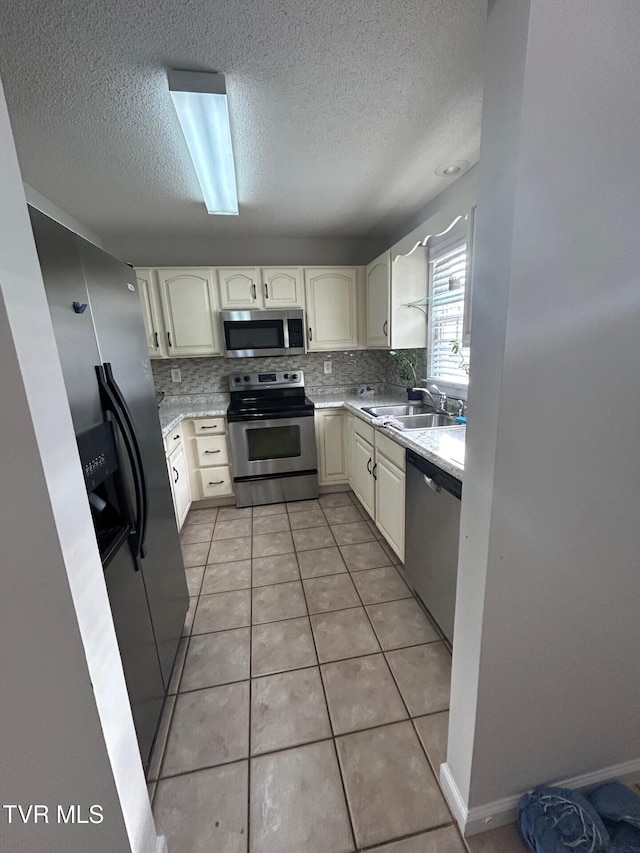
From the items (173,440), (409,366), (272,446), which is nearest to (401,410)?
(409,366)

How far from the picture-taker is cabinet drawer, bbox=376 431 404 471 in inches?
75.5

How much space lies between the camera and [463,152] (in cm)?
182

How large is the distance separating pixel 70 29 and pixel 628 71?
60.8 inches

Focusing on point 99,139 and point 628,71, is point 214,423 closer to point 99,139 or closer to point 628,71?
point 99,139

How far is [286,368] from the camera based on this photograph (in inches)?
138

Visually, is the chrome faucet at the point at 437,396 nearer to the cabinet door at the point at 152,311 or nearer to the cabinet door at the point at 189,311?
the cabinet door at the point at 189,311

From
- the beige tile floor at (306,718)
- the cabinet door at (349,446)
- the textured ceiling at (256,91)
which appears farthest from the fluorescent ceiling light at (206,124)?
the beige tile floor at (306,718)

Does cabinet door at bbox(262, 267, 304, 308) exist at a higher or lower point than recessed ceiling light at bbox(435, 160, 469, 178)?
lower

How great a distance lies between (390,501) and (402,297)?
1600 millimetres

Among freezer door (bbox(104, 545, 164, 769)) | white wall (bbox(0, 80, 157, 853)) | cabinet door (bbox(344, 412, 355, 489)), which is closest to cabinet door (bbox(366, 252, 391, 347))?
cabinet door (bbox(344, 412, 355, 489))

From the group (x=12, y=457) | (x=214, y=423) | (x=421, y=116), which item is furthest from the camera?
(x=214, y=423)

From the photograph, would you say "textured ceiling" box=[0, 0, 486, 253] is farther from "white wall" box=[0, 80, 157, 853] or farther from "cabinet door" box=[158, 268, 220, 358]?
"white wall" box=[0, 80, 157, 853]

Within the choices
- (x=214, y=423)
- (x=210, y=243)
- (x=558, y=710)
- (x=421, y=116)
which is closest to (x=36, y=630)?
(x=558, y=710)

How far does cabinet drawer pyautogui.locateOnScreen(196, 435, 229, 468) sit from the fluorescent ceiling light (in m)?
1.83
